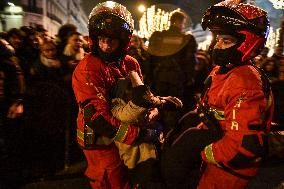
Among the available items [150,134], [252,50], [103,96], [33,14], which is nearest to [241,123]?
[252,50]

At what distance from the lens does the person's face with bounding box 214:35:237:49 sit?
7.25 feet

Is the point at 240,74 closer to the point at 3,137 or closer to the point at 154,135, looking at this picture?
the point at 154,135

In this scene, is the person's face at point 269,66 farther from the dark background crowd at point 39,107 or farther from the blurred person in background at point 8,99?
the blurred person in background at point 8,99

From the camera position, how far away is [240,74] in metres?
2.03

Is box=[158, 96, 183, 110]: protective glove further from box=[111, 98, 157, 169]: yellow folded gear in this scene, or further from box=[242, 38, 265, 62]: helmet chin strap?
box=[242, 38, 265, 62]: helmet chin strap

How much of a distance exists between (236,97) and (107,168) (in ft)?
3.89

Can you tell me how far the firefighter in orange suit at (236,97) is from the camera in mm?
1882

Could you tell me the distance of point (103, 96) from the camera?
93.1 inches

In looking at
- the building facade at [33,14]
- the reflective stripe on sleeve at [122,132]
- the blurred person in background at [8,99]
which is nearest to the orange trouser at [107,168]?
the reflective stripe on sleeve at [122,132]

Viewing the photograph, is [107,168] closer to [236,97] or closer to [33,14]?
[236,97]

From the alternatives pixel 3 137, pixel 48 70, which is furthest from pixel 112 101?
pixel 48 70

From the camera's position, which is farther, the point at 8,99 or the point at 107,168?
the point at 8,99

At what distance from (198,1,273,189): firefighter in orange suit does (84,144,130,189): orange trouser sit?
67 centimetres

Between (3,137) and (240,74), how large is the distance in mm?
3871
